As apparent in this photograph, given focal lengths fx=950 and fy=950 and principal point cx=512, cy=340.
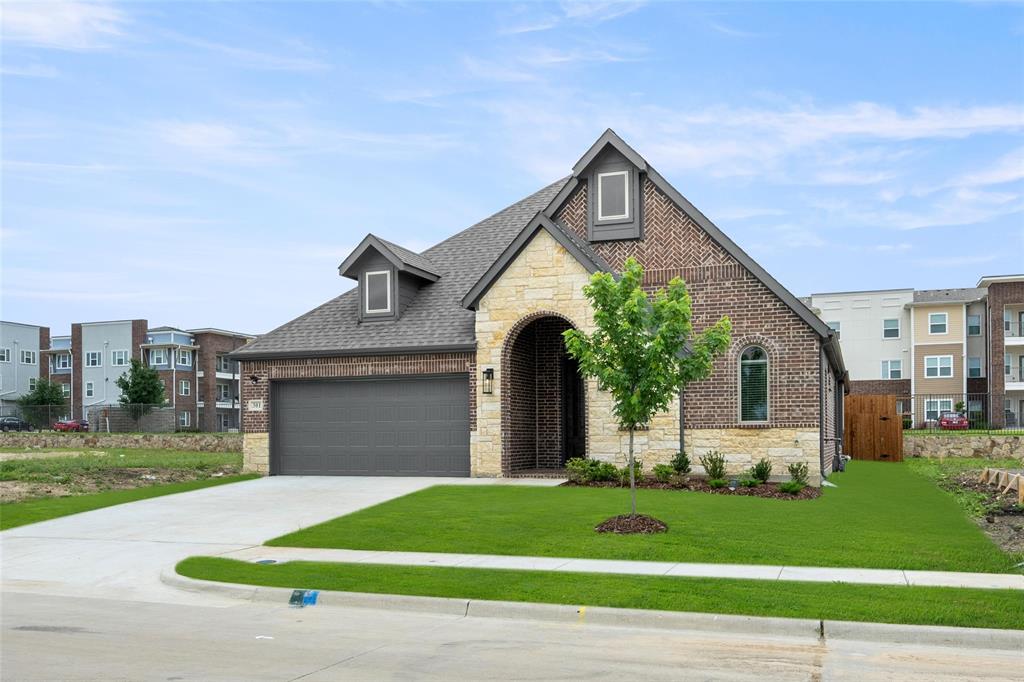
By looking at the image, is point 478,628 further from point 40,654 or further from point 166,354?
point 166,354

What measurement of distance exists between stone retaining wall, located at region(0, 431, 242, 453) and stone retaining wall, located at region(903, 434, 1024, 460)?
27.9 meters

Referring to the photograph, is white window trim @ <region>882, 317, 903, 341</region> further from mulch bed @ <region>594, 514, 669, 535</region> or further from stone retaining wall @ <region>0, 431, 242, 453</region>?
mulch bed @ <region>594, 514, 669, 535</region>

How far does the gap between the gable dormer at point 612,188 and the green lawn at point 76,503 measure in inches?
454

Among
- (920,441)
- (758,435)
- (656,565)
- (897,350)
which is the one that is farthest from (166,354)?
(656,565)

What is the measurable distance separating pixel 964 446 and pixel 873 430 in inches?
139

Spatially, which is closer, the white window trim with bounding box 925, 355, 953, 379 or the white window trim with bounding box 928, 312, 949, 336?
the white window trim with bounding box 925, 355, 953, 379

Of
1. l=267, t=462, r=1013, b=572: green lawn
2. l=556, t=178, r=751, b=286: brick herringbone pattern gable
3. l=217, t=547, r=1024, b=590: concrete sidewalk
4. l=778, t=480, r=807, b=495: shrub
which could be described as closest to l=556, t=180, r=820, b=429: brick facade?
l=556, t=178, r=751, b=286: brick herringbone pattern gable

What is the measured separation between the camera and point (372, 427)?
24672 millimetres

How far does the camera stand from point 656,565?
39.3 feet

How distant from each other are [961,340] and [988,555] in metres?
54.9

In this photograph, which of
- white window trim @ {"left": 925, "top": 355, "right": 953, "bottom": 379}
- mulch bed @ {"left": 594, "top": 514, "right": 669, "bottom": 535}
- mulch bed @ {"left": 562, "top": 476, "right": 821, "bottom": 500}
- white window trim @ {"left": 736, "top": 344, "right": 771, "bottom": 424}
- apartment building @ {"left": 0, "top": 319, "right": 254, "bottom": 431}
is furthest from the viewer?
apartment building @ {"left": 0, "top": 319, "right": 254, "bottom": 431}

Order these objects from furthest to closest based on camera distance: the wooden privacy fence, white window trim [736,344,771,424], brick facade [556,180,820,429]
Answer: the wooden privacy fence, white window trim [736,344,771,424], brick facade [556,180,820,429]

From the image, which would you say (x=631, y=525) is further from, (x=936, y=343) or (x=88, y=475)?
(x=936, y=343)

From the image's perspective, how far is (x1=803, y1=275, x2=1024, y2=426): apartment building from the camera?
59.6m
